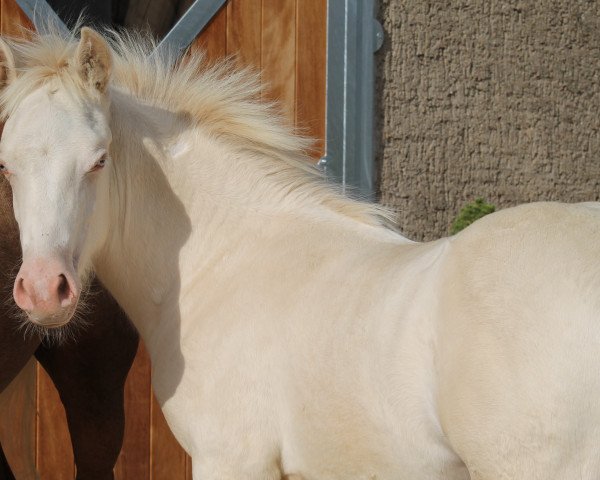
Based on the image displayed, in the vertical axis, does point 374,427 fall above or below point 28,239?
below

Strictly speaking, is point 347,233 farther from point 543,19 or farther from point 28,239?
point 543,19

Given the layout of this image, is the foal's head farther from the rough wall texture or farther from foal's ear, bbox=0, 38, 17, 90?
the rough wall texture

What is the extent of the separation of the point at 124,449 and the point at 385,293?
2.90 metres

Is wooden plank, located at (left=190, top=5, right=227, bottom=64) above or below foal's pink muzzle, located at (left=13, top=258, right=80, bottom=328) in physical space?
above

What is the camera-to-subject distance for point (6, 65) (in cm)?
281

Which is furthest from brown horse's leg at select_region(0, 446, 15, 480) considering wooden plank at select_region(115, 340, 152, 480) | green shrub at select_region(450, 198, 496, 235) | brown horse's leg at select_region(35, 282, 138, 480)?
green shrub at select_region(450, 198, 496, 235)

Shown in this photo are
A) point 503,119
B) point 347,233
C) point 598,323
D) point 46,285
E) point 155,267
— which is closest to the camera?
point 598,323

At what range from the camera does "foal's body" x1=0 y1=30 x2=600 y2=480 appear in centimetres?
194

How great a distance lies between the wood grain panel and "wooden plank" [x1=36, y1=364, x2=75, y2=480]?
6.34ft

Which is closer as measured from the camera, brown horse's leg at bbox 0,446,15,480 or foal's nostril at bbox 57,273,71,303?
foal's nostril at bbox 57,273,71,303

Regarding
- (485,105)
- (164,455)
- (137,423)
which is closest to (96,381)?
(137,423)

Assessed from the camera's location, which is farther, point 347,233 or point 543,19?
point 543,19

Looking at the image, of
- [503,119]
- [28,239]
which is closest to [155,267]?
[28,239]

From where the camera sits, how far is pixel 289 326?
256cm
